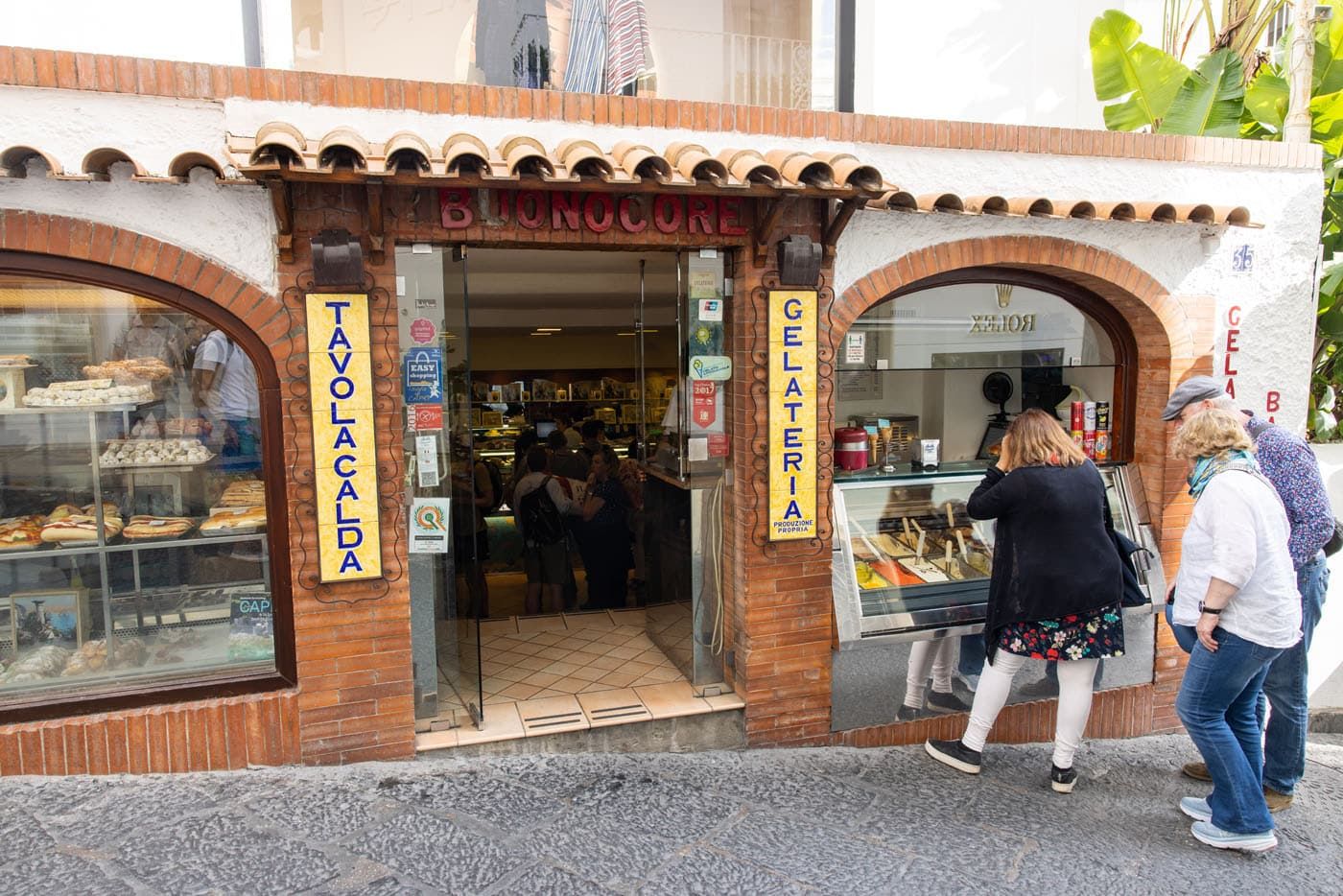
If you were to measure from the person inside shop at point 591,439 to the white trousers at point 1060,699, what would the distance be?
14.7ft

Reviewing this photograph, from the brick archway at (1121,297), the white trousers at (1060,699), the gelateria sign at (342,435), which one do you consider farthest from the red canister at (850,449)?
the gelateria sign at (342,435)

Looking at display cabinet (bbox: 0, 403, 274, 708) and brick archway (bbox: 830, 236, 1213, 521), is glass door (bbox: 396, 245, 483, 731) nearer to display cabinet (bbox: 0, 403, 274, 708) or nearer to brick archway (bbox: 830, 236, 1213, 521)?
display cabinet (bbox: 0, 403, 274, 708)

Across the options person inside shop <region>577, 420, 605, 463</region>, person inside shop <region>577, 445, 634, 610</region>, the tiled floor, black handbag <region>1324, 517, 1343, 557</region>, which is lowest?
the tiled floor

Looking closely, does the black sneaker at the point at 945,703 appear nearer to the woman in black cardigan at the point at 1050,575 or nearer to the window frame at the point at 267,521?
the woman in black cardigan at the point at 1050,575

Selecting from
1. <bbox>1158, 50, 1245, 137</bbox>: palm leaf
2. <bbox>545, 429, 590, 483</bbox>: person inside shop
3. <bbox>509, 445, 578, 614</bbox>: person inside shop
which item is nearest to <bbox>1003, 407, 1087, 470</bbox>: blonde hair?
<bbox>1158, 50, 1245, 137</bbox>: palm leaf

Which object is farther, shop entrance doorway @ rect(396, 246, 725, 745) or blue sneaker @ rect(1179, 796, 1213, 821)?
shop entrance doorway @ rect(396, 246, 725, 745)

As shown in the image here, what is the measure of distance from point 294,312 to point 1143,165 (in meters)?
5.25

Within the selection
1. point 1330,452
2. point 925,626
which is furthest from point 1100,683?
point 1330,452

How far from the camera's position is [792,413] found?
15.6ft

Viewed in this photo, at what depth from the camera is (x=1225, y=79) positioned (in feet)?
21.9

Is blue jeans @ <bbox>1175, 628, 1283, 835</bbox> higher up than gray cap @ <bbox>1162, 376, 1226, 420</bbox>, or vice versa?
gray cap @ <bbox>1162, 376, 1226, 420</bbox>

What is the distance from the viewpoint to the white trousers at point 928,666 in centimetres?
516

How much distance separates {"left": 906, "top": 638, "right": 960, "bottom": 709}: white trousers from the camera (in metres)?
5.16

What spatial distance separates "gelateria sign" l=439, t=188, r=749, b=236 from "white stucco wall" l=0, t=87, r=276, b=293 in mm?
920
